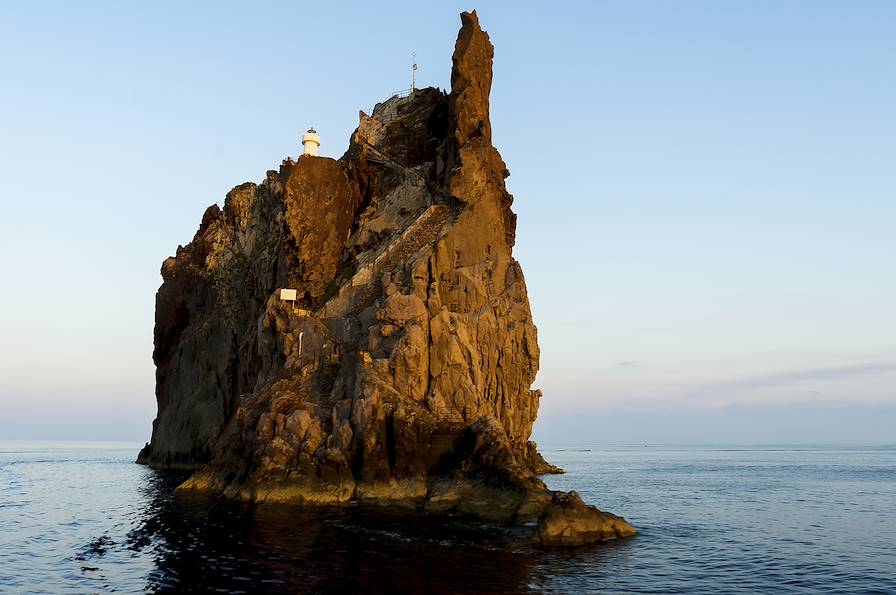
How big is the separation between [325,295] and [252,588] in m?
38.7

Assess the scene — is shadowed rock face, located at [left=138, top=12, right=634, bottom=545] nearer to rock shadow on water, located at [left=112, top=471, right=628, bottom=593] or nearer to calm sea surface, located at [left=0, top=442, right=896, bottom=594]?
rock shadow on water, located at [left=112, top=471, right=628, bottom=593]

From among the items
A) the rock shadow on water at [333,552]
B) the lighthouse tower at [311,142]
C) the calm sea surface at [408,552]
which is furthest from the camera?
the lighthouse tower at [311,142]

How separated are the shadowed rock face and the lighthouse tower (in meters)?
2.92

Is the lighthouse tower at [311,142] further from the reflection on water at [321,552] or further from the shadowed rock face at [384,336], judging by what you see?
the reflection on water at [321,552]

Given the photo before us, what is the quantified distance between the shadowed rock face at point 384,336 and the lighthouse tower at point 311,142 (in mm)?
2916

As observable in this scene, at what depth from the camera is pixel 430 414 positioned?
4962 cm

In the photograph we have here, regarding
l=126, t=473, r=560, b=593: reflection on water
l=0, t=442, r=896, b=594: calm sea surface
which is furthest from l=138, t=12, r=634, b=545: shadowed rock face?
l=0, t=442, r=896, b=594: calm sea surface

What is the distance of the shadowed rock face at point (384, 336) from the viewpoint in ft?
149

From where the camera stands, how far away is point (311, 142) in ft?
237

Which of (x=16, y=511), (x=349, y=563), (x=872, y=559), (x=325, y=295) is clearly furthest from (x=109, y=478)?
(x=872, y=559)

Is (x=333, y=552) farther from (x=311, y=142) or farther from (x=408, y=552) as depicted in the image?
(x=311, y=142)

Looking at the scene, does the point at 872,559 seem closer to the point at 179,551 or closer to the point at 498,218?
the point at 179,551

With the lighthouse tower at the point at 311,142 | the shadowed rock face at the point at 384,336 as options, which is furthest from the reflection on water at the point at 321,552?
the lighthouse tower at the point at 311,142

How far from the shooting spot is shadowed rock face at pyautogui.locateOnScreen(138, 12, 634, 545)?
1790 inches
